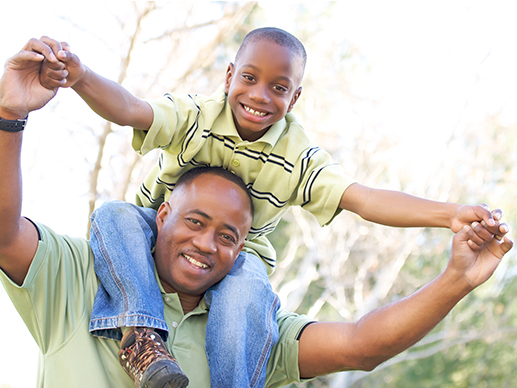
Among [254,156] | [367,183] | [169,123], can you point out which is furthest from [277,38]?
[367,183]

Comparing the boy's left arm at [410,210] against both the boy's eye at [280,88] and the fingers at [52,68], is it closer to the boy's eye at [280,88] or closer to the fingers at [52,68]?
the boy's eye at [280,88]

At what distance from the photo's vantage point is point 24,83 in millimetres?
1862

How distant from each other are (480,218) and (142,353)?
139cm

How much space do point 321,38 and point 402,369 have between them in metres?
8.31

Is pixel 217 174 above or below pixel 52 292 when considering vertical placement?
above

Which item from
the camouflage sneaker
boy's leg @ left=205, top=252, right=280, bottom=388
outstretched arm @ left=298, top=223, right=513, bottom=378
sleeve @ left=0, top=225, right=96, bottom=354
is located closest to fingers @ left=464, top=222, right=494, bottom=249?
outstretched arm @ left=298, top=223, right=513, bottom=378

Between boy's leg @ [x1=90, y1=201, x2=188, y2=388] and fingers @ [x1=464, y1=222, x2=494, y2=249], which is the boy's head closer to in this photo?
boy's leg @ [x1=90, y1=201, x2=188, y2=388]

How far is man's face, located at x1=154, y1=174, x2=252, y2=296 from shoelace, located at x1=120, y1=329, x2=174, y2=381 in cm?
42

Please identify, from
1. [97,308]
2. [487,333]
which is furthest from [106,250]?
[487,333]

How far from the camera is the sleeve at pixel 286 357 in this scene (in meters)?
2.63

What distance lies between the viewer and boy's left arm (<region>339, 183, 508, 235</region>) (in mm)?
2102

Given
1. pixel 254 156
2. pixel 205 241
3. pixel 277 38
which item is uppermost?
pixel 277 38

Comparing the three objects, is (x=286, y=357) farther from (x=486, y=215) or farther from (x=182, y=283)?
(x=486, y=215)

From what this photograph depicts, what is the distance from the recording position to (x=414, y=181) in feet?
32.3
